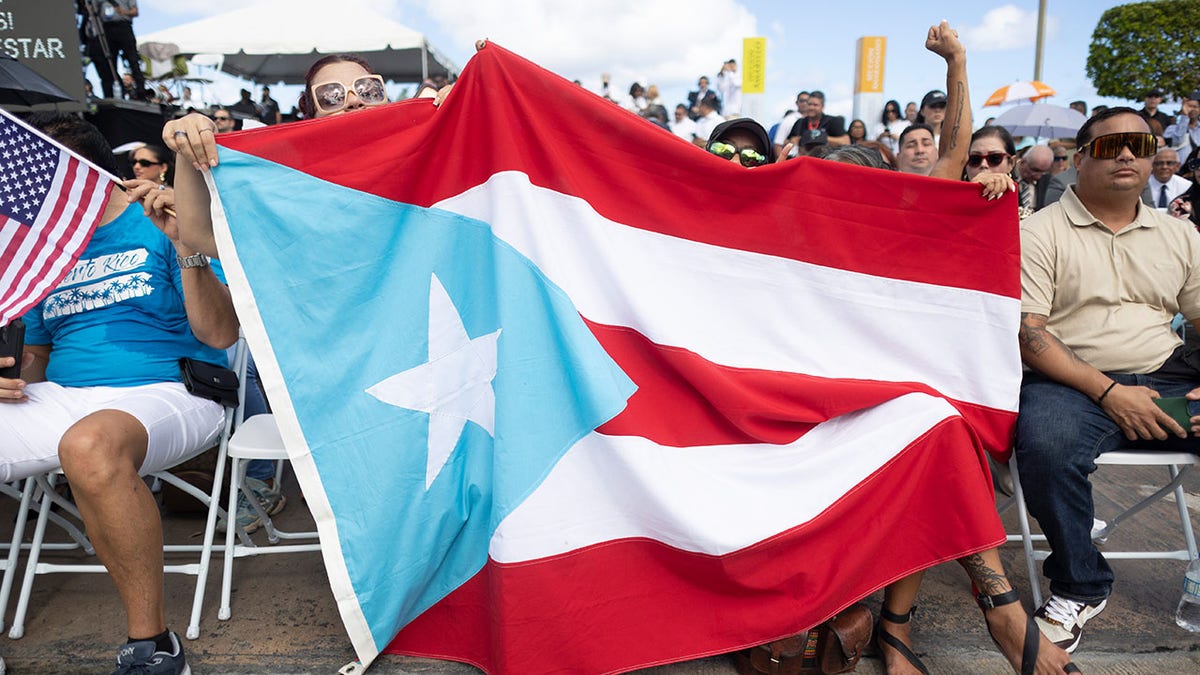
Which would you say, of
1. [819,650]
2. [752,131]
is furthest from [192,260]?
[819,650]

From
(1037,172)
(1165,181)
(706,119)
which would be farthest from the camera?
(706,119)

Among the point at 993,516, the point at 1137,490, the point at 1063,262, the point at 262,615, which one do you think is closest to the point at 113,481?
the point at 262,615

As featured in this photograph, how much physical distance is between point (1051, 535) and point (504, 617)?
1.88 m

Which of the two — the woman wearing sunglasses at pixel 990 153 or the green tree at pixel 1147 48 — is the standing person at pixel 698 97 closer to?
the woman wearing sunglasses at pixel 990 153

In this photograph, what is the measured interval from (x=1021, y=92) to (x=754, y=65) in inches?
169

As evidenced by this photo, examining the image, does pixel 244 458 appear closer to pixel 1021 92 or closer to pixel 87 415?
pixel 87 415

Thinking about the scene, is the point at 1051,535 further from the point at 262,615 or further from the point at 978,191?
the point at 262,615

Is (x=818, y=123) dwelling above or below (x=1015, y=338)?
above

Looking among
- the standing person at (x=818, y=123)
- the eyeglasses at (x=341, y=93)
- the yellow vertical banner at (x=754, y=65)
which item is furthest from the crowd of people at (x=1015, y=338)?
the yellow vertical banner at (x=754, y=65)

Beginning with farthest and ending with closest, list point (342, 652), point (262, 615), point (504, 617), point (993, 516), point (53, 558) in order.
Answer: point (53, 558)
point (262, 615)
point (342, 652)
point (993, 516)
point (504, 617)

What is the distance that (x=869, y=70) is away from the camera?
42.3 ft

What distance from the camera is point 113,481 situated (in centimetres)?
227

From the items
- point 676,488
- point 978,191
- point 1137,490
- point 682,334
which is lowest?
point 1137,490

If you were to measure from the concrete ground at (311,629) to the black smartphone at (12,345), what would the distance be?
3.05 feet
